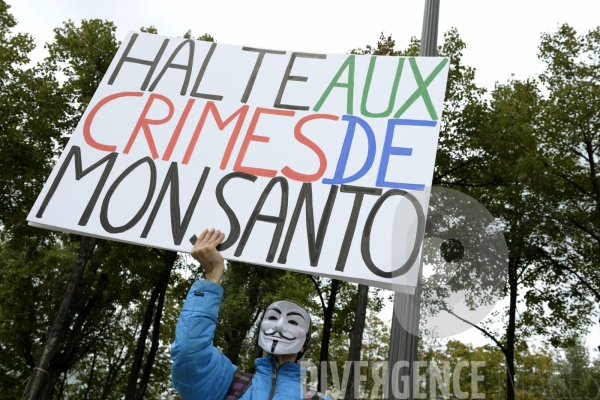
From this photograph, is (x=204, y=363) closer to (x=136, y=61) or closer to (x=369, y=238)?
(x=369, y=238)

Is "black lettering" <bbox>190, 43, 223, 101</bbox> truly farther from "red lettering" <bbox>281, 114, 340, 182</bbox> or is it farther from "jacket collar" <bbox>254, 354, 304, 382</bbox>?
"jacket collar" <bbox>254, 354, 304, 382</bbox>

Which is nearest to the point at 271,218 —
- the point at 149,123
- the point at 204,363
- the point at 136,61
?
the point at 204,363

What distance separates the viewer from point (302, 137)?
3.29 metres

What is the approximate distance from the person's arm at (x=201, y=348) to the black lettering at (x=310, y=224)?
14.3 inches

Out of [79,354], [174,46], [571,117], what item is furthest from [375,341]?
[174,46]

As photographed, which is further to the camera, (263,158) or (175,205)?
(263,158)

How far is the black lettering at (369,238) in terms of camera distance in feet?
8.88

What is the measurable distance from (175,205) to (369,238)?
1044 mm

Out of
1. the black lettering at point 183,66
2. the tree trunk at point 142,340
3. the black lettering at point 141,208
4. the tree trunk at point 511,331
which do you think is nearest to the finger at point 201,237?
the black lettering at point 141,208

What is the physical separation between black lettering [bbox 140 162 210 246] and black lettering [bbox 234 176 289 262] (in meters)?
0.32

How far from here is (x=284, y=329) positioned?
2.94m

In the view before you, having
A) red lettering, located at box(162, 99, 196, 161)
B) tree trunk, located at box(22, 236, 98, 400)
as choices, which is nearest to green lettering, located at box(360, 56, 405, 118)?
red lettering, located at box(162, 99, 196, 161)

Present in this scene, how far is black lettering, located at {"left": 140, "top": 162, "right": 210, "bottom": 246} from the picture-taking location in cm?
293

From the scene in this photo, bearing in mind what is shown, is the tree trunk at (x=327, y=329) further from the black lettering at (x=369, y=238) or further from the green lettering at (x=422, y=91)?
the black lettering at (x=369, y=238)
